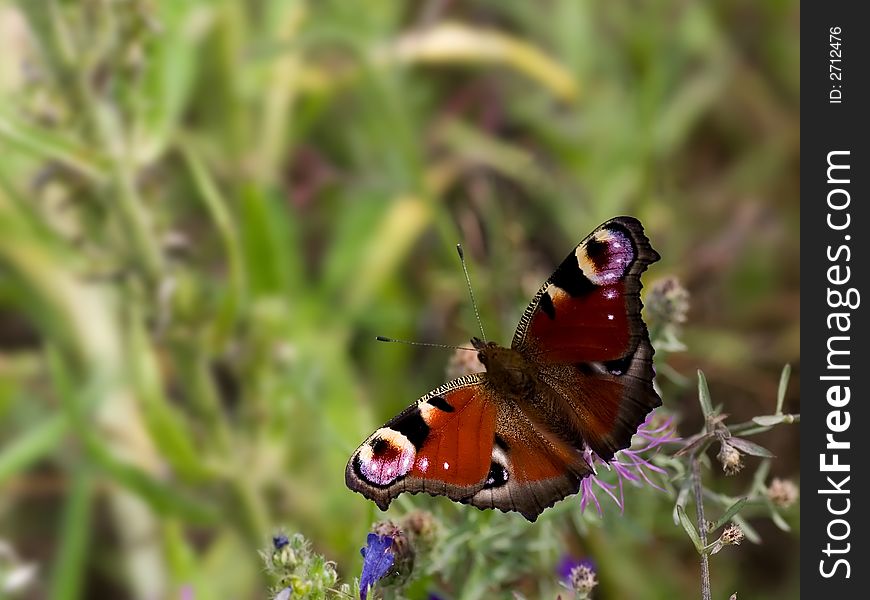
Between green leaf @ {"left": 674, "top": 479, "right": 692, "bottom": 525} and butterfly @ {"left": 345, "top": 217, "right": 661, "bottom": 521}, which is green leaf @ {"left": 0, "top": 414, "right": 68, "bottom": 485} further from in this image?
green leaf @ {"left": 674, "top": 479, "right": 692, "bottom": 525}

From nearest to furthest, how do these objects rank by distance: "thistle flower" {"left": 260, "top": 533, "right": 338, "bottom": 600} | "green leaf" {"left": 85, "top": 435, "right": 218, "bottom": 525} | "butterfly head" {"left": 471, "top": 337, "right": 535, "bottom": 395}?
"thistle flower" {"left": 260, "top": 533, "right": 338, "bottom": 600} → "butterfly head" {"left": 471, "top": 337, "right": 535, "bottom": 395} → "green leaf" {"left": 85, "top": 435, "right": 218, "bottom": 525}

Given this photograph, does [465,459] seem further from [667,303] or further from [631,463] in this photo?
[667,303]

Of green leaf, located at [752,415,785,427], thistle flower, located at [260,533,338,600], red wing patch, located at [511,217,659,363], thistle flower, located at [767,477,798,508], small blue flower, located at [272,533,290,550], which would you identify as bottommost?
thistle flower, located at [260,533,338,600]

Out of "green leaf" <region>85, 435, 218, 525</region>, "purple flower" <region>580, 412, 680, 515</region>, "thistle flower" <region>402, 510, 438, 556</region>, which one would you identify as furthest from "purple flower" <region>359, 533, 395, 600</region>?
"green leaf" <region>85, 435, 218, 525</region>

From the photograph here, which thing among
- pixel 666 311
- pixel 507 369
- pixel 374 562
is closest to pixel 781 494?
pixel 666 311

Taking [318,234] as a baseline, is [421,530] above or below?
below

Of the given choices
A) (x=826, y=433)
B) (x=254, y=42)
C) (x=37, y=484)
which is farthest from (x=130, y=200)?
(x=826, y=433)
